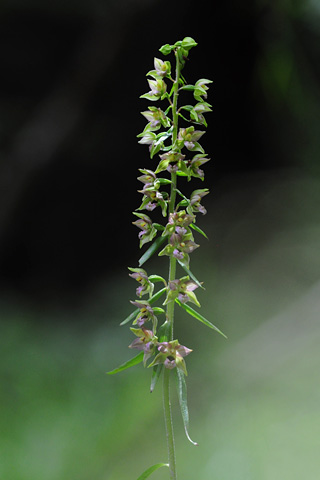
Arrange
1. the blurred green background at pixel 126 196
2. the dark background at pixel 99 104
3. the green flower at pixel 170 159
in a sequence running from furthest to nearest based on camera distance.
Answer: the dark background at pixel 99 104, the blurred green background at pixel 126 196, the green flower at pixel 170 159

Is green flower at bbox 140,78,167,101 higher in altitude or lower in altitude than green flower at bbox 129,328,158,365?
higher

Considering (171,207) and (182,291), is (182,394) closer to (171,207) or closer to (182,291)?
(182,291)

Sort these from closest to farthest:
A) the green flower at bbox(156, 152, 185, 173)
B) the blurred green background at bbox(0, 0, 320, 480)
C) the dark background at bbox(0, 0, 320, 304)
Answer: the green flower at bbox(156, 152, 185, 173), the blurred green background at bbox(0, 0, 320, 480), the dark background at bbox(0, 0, 320, 304)

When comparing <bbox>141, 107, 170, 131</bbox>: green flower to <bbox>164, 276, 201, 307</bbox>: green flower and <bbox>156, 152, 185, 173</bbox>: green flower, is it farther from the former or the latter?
<bbox>164, 276, 201, 307</bbox>: green flower

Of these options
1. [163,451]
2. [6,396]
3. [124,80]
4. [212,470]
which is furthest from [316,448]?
[124,80]

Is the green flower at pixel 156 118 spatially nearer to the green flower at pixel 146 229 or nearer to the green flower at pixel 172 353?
the green flower at pixel 146 229

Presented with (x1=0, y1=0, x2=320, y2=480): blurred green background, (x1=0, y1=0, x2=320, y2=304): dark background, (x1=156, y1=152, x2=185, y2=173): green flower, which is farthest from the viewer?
(x1=0, y1=0, x2=320, y2=304): dark background

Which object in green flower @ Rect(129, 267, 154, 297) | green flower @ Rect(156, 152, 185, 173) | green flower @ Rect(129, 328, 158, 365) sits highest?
green flower @ Rect(156, 152, 185, 173)

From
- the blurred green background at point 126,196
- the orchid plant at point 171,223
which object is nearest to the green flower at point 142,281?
the orchid plant at point 171,223

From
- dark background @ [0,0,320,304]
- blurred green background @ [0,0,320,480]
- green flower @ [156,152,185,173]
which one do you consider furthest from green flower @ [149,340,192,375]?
dark background @ [0,0,320,304]
